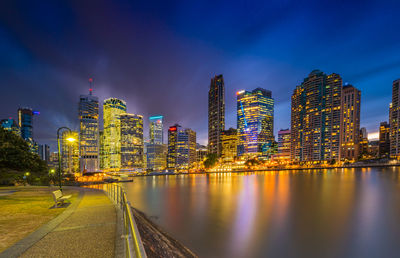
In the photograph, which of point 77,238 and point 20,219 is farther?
point 20,219

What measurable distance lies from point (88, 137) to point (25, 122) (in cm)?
7607

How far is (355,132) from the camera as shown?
159 meters

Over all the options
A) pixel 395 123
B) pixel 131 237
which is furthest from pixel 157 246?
pixel 395 123

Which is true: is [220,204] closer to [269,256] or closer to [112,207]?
[269,256]

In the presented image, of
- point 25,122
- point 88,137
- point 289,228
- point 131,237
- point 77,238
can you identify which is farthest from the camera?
point 25,122

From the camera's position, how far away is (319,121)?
547ft

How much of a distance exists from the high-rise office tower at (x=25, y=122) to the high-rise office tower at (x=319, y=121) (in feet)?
929

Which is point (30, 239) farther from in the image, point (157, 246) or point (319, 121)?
point (319, 121)

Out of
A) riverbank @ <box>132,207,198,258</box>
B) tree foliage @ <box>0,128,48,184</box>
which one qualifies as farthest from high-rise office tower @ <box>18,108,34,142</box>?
riverbank @ <box>132,207,198,258</box>

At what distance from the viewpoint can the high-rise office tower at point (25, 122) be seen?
6978 inches

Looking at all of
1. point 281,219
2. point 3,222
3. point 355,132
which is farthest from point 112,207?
point 355,132

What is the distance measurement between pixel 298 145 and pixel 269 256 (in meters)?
194

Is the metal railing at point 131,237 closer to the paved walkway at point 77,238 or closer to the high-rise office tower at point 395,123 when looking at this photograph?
the paved walkway at point 77,238

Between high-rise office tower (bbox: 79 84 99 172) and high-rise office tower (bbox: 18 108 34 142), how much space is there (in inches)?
2131
